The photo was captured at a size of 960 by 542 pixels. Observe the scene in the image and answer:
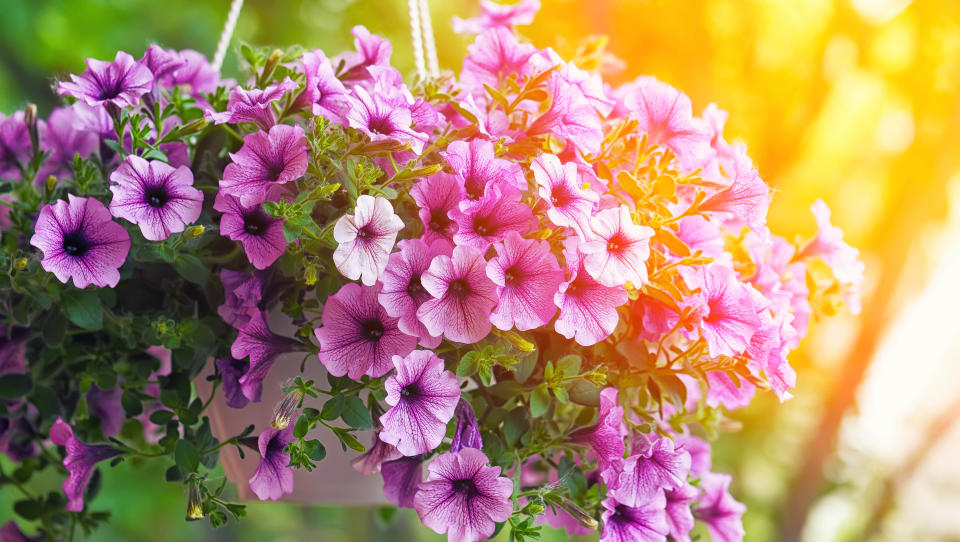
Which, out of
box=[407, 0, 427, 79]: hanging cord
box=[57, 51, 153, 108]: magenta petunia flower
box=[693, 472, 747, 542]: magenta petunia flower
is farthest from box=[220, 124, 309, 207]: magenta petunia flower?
box=[693, 472, 747, 542]: magenta petunia flower

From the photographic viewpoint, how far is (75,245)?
56cm

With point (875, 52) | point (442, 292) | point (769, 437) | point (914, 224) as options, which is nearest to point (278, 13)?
point (875, 52)

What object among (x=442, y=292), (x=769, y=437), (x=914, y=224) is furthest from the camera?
(x=769, y=437)

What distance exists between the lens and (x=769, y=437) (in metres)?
2.79

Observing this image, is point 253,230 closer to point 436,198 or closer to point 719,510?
point 436,198

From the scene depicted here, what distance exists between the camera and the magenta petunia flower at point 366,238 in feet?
1.59

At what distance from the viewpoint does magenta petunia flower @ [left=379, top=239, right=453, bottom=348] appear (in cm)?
52

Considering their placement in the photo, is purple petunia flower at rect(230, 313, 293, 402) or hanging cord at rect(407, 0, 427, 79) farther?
hanging cord at rect(407, 0, 427, 79)

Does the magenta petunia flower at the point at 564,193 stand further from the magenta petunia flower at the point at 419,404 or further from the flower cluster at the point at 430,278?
the magenta petunia flower at the point at 419,404

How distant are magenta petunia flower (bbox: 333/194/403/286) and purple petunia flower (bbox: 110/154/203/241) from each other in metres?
0.13

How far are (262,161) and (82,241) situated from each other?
13 cm

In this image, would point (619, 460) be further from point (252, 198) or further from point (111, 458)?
point (111, 458)

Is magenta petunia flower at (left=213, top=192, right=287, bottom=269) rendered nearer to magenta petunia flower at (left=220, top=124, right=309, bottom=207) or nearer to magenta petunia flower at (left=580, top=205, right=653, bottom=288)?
magenta petunia flower at (left=220, top=124, right=309, bottom=207)

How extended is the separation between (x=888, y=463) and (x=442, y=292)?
2.61 m
